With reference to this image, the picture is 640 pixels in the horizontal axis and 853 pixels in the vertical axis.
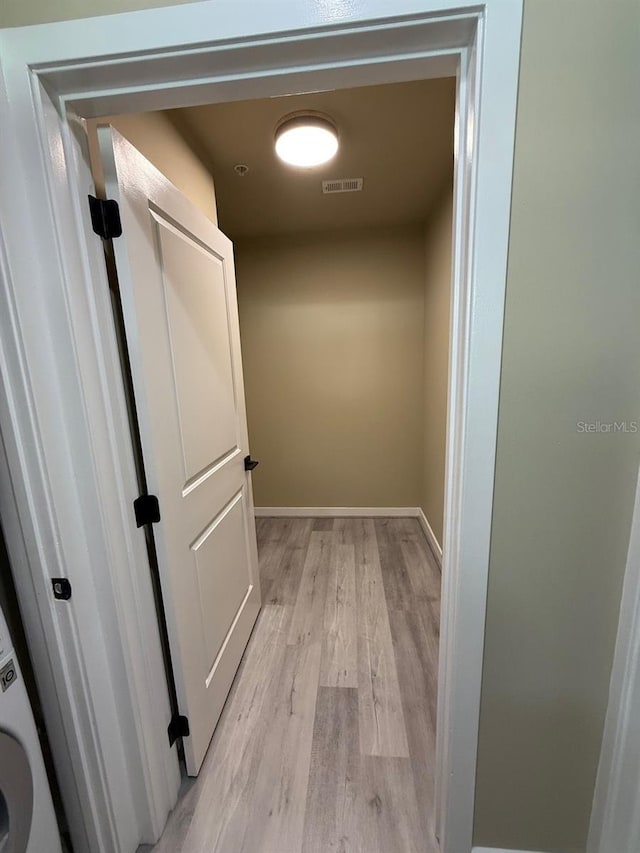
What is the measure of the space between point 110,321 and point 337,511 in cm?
274

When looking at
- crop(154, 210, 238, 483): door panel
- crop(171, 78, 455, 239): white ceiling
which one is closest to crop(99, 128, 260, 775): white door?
crop(154, 210, 238, 483): door panel

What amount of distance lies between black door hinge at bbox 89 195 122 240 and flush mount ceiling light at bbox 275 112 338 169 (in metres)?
1.07

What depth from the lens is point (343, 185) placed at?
84.0 inches

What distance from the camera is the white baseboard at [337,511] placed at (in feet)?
10.7

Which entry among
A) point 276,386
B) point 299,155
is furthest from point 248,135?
point 276,386

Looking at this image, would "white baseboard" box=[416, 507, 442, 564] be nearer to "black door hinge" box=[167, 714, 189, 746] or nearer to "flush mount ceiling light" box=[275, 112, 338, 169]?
"black door hinge" box=[167, 714, 189, 746]

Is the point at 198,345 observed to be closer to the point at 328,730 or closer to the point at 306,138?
the point at 306,138

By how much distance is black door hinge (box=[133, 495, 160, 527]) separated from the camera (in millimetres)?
981

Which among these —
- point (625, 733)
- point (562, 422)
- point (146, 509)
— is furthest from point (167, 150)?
point (625, 733)

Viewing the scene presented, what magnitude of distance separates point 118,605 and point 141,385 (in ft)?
1.97

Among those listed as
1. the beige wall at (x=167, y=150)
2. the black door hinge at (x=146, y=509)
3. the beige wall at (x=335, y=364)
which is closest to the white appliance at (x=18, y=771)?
the black door hinge at (x=146, y=509)

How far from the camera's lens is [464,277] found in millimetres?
751

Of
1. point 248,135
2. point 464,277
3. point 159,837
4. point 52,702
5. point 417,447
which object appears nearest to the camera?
point 464,277

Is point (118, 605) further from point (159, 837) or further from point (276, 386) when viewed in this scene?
point (276, 386)
